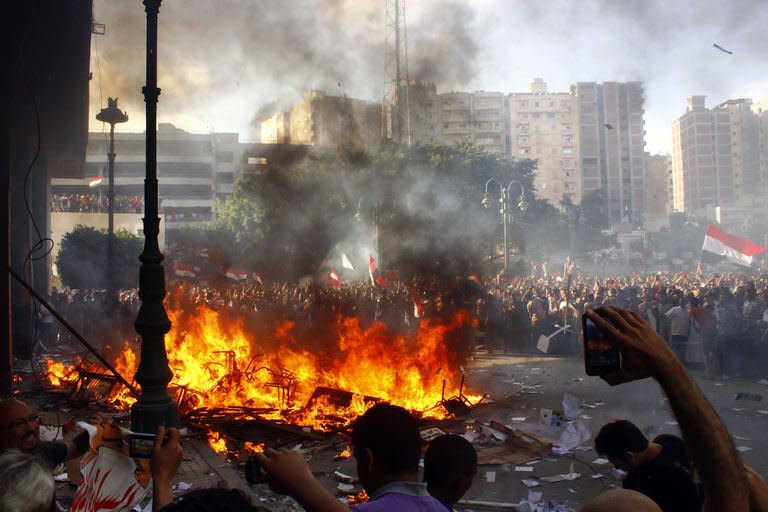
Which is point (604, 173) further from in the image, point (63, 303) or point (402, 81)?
point (63, 303)

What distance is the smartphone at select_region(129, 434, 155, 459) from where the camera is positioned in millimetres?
2251

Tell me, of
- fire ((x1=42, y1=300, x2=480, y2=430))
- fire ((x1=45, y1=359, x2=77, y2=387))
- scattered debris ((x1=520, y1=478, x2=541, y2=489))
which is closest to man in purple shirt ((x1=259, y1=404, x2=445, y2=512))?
scattered debris ((x1=520, y1=478, x2=541, y2=489))

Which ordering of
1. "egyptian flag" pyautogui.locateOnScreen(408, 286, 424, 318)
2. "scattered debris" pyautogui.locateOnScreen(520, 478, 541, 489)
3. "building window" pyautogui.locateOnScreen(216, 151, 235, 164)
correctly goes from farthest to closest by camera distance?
"building window" pyautogui.locateOnScreen(216, 151, 235, 164), "egyptian flag" pyautogui.locateOnScreen(408, 286, 424, 318), "scattered debris" pyautogui.locateOnScreen(520, 478, 541, 489)

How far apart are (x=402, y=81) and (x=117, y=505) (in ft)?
86.7

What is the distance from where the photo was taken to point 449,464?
314 centimetres

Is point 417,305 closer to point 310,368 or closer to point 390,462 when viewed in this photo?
point 310,368

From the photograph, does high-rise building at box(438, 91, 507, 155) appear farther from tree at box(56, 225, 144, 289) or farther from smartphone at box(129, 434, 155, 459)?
smartphone at box(129, 434, 155, 459)

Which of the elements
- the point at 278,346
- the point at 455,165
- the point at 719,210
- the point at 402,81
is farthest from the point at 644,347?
the point at 719,210

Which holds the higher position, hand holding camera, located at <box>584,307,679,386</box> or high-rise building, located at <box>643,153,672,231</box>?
high-rise building, located at <box>643,153,672,231</box>

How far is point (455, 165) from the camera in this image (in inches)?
1537

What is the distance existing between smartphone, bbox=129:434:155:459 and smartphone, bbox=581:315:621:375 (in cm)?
147

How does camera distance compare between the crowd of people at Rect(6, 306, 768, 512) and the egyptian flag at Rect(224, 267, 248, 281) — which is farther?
the egyptian flag at Rect(224, 267, 248, 281)

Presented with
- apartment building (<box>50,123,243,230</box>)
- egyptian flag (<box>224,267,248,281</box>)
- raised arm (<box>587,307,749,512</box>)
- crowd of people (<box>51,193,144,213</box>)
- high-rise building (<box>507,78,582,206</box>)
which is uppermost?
high-rise building (<box>507,78,582,206</box>)

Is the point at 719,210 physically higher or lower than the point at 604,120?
lower
